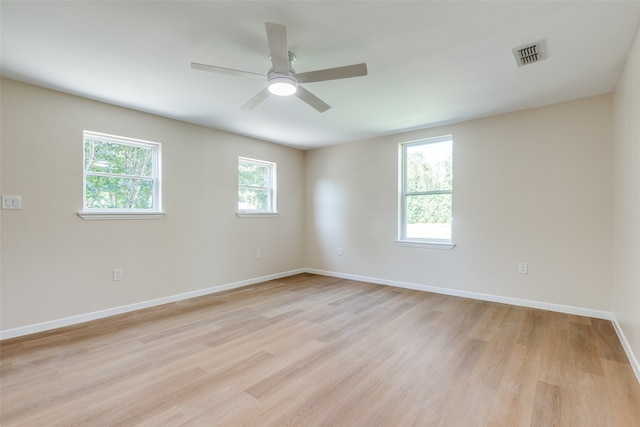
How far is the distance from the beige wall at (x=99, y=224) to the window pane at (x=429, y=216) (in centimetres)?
242

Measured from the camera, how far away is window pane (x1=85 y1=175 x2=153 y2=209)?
331 cm

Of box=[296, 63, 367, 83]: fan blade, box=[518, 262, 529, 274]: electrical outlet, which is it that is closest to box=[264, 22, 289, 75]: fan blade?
box=[296, 63, 367, 83]: fan blade

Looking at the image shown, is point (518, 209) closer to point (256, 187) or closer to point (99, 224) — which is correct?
point (256, 187)

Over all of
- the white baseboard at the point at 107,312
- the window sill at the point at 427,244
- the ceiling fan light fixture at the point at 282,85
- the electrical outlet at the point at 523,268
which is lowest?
the white baseboard at the point at 107,312

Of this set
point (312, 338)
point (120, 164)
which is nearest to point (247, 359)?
point (312, 338)

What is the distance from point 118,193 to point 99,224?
42 centimetres

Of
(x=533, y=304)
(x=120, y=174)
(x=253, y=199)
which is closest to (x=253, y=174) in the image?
(x=253, y=199)

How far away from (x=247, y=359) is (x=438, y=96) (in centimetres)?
308

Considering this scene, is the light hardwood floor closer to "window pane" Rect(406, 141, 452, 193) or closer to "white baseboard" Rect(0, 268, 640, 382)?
"white baseboard" Rect(0, 268, 640, 382)

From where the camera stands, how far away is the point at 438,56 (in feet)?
7.82

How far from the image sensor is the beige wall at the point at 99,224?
110 inches

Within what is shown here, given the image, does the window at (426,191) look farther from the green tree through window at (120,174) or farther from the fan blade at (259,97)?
the green tree through window at (120,174)

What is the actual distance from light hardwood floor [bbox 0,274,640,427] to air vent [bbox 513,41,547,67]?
234 cm

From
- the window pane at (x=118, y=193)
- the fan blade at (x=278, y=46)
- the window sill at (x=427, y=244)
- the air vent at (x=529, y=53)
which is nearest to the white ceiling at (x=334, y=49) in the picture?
the air vent at (x=529, y=53)
